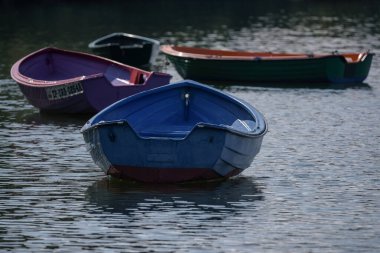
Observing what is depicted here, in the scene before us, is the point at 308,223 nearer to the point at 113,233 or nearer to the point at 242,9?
the point at 113,233

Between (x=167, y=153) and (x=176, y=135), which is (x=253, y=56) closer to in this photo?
(x=176, y=135)

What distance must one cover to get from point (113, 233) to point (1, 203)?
3.03 m

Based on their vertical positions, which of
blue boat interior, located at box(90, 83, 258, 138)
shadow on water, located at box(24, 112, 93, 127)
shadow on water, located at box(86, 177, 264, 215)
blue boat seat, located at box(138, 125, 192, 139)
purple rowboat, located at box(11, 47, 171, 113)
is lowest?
shadow on water, located at box(24, 112, 93, 127)

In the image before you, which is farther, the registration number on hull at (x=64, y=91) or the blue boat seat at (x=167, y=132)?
the registration number on hull at (x=64, y=91)

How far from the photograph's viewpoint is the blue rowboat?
22844 millimetres

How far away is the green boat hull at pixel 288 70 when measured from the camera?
40.5 meters

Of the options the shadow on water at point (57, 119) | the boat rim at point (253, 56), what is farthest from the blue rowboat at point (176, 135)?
the boat rim at point (253, 56)

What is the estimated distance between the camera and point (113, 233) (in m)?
20.1

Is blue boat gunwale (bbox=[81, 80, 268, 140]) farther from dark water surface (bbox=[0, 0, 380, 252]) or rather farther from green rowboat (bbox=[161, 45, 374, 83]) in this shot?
green rowboat (bbox=[161, 45, 374, 83])

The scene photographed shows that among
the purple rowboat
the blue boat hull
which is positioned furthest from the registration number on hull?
the blue boat hull

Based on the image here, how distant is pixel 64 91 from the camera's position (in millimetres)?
32094

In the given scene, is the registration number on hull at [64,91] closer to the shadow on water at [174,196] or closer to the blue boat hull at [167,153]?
the shadow on water at [174,196]

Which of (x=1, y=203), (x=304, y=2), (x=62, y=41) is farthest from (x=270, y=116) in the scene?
(x=304, y=2)

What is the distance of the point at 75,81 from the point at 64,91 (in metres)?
0.61
